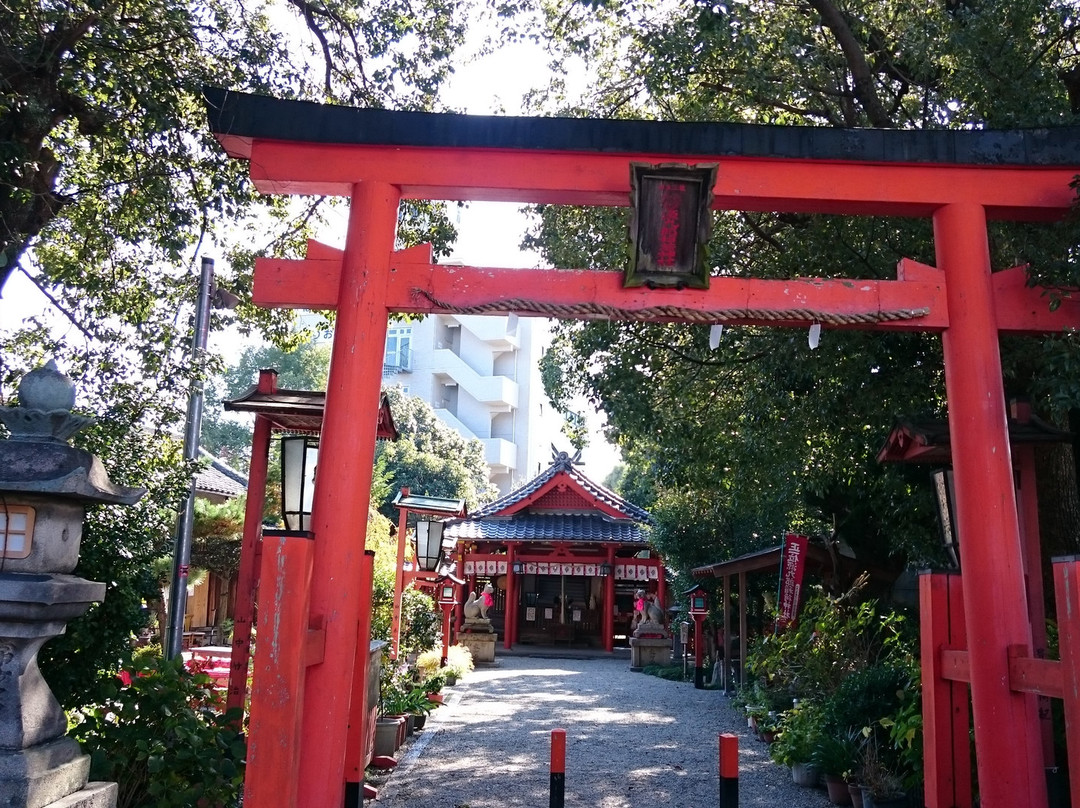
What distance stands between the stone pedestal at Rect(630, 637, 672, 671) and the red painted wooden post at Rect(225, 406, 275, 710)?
16951 mm

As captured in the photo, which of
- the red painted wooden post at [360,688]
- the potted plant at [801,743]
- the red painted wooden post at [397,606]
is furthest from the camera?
the red painted wooden post at [397,606]

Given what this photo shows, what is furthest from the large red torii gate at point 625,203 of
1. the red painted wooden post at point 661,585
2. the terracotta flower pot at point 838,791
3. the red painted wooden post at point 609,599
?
the red painted wooden post at point 609,599

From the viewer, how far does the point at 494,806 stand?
791 cm

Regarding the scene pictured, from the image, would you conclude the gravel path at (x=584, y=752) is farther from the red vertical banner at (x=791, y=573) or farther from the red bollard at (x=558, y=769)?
the red bollard at (x=558, y=769)

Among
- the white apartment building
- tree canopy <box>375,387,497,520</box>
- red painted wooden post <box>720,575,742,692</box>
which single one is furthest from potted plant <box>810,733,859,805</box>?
the white apartment building

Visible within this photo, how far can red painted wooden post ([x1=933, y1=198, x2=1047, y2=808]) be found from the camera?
192 inches

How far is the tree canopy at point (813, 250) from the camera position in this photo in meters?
7.92

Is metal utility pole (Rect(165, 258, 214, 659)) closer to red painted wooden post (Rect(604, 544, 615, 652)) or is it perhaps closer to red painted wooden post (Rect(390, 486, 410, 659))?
red painted wooden post (Rect(390, 486, 410, 659))

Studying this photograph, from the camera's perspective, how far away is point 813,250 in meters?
9.20

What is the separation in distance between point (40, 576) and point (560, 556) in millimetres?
23729

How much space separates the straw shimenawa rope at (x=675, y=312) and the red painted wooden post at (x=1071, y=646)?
1.80 meters

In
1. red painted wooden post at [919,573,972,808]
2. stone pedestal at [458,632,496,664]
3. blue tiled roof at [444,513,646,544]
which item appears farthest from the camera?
blue tiled roof at [444,513,646,544]

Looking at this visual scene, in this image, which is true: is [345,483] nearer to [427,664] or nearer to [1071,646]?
[1071,646]

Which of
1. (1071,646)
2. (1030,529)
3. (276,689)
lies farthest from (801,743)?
(276,689)
